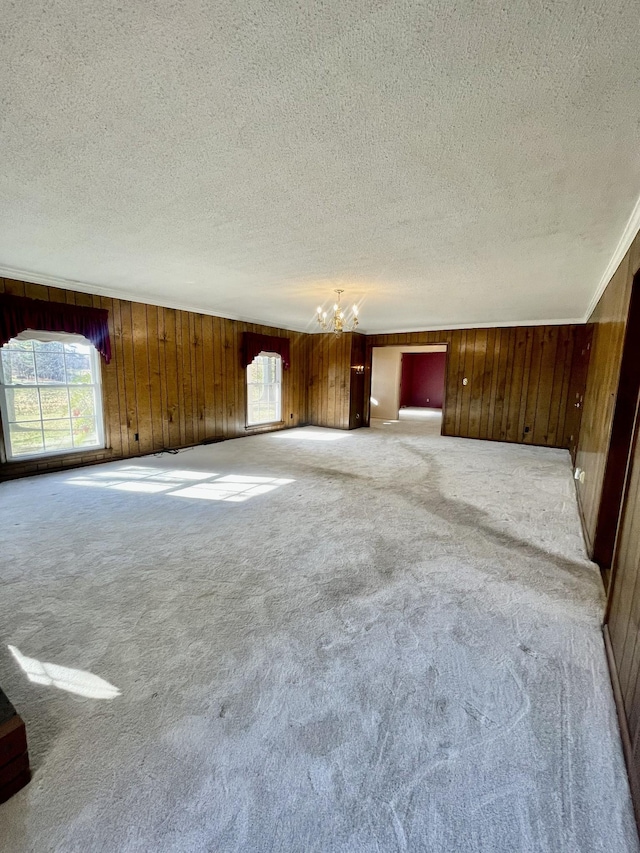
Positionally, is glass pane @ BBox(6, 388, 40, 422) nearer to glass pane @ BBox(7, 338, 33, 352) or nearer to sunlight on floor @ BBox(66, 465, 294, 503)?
glass pane @ BBox(7, 338, 33, 352)

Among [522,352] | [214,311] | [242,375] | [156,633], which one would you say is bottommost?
[156,633]

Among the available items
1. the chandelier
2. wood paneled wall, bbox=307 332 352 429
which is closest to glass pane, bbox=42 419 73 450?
the chandelier

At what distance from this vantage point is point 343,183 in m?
1.95

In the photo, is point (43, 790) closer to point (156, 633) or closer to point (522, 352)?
point (156, 633)

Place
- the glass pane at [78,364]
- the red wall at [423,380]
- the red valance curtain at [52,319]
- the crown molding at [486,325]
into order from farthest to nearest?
the red wall at [423,380] < the crown molding at [486,325] < the glass pane at [78,364] < the red valance curtain at [52,319]

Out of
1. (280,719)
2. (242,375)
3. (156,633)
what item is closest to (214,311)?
(242,375)

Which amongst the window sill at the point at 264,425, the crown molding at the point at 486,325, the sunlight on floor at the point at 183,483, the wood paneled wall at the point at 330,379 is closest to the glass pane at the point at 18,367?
the sunlight on floor at the point at 183,483

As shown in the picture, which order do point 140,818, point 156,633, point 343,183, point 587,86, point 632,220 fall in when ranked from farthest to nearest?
point 632,220 < point 343,183 < point 156,633 < point 587,86 < point 140,818

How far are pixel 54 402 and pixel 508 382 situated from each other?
7126mm

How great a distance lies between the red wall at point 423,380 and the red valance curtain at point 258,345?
6361mm

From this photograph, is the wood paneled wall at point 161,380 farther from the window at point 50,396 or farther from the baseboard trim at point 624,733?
the baseboard trim at point 624,733

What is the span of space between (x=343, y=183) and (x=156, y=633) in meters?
2.47

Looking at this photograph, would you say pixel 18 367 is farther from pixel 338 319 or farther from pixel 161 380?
pixel 338 319

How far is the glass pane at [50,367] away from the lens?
4.30m
